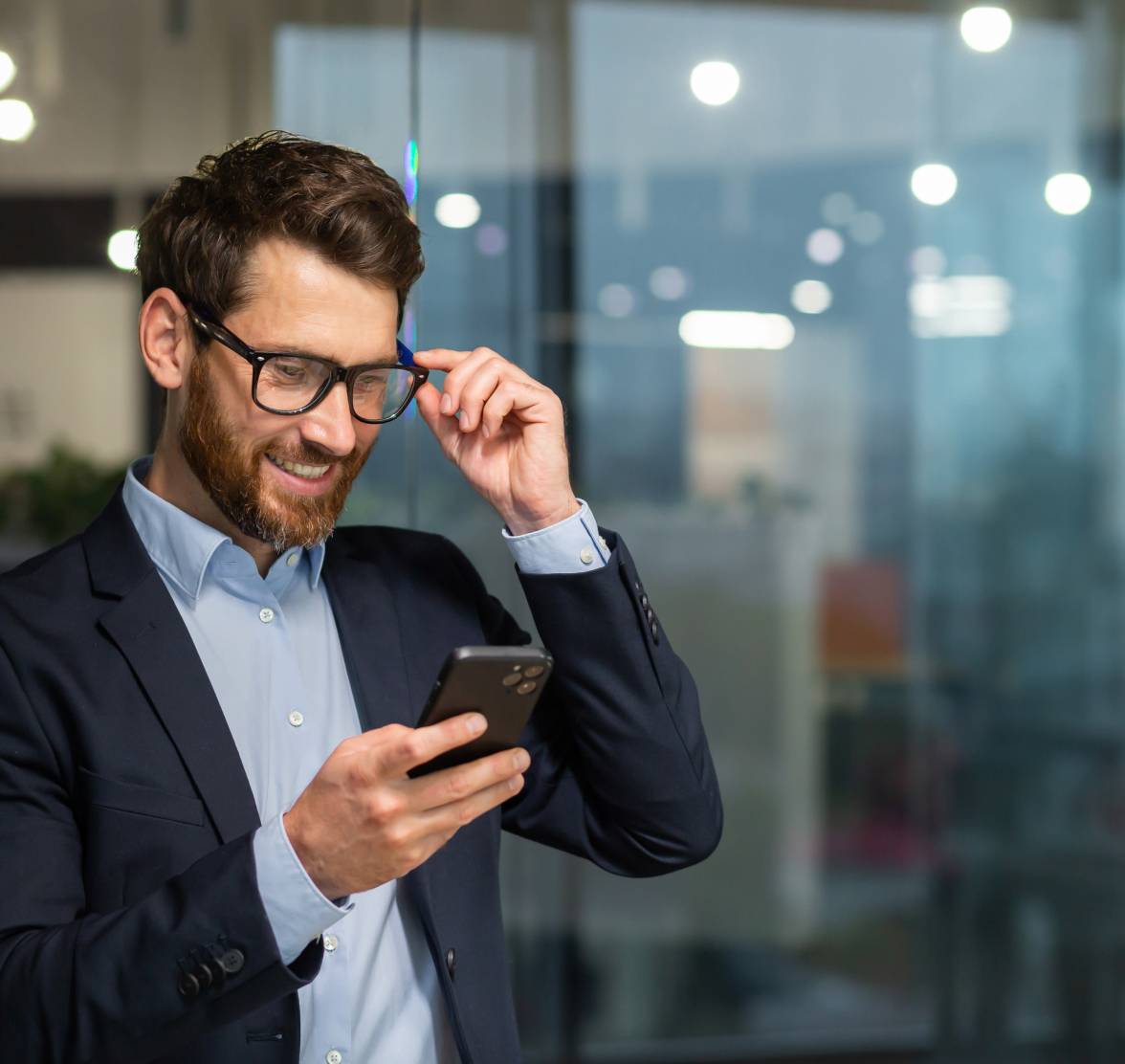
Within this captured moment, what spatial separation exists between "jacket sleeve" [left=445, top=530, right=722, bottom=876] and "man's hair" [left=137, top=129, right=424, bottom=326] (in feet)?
1.19

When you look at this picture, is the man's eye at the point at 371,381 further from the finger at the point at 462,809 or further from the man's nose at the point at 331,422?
the finger at the point at 462,809

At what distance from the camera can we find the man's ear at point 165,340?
1393 millimetres

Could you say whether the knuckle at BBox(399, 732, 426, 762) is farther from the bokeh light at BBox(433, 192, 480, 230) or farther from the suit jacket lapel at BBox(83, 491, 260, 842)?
the bokeh light at BBox(433, 192, 480, 230)

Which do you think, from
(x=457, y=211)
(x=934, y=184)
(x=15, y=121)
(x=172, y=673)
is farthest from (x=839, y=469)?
(x=172, y=673)

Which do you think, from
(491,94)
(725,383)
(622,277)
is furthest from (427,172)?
(725,383)

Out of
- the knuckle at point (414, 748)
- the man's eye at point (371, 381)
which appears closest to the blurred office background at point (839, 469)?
the man's eye at point (371, 381)

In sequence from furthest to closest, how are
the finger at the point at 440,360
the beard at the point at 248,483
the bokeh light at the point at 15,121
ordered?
the bokeh light at the point at 15,121 → the finger at the point at 440,360 → the beard at the point at 248,483

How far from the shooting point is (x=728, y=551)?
3545 millimetres

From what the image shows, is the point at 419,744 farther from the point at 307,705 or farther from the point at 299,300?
the point at 299,300

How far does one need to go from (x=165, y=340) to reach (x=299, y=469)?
21cm

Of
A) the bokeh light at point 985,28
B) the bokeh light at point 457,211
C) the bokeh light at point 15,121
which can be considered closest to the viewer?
the bokeh light at point 15,121

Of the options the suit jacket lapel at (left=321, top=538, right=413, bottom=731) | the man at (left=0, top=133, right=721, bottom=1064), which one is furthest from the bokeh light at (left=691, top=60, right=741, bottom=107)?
the suit jacket lapel at (left=321, top=538, right=413, bottom=731)

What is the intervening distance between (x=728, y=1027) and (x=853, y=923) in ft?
1.39

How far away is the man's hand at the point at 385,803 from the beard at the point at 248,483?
346 millimetres
